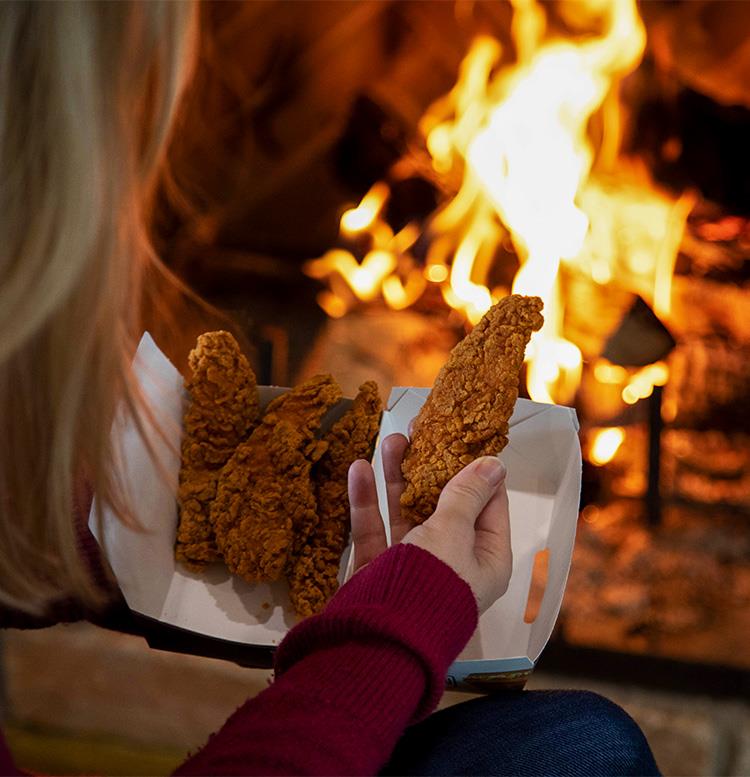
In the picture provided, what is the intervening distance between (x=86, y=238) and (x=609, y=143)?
87 centimetres

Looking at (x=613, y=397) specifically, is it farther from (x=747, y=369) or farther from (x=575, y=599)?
(x=575, y=599)

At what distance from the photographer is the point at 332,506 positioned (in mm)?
715

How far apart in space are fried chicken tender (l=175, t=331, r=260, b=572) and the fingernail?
0.22 metres

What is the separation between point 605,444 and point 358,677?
828mm

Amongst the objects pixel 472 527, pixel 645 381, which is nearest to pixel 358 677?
pixel 472 527

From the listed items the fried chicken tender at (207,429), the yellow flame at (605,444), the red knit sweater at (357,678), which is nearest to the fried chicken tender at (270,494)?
the fried chicken tender at (207,429)

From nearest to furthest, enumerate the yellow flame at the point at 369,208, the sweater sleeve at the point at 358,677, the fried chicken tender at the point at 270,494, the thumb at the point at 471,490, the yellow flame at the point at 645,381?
the sweater sleeve at the point at 358,677, the thumb at the point at 471,490, the fried chicken tender at the point at 270,494, the yellow flame at the point at 645,381, the yellow flame at the point at 369,208

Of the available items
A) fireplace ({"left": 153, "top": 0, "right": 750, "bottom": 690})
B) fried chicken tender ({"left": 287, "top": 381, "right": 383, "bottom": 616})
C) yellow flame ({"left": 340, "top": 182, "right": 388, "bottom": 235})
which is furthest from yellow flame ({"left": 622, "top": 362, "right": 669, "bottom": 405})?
fried chicken tender ({"left": 287, "top": 381, "right": 383, "bottom": 616})

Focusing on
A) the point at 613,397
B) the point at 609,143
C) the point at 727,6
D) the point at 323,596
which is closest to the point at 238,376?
the point at 323,596

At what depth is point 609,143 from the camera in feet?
4.11

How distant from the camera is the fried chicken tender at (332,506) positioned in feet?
2.27

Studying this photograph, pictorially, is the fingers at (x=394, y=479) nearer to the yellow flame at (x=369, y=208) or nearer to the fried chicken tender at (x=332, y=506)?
the fried chicken tender at (x=332, y=506)

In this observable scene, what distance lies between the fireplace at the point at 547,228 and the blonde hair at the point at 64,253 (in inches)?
21.5

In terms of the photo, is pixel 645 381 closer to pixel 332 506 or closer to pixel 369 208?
pixel 369 208
